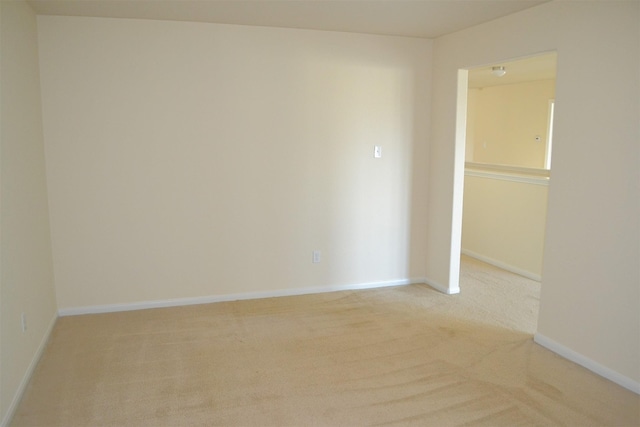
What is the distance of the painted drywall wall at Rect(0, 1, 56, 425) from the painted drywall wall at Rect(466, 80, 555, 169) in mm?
6488

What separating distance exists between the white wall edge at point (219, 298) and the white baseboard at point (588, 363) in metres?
1.58

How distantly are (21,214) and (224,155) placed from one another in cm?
159

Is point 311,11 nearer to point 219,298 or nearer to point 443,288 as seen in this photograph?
point 219,298

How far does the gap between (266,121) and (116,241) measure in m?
1.56

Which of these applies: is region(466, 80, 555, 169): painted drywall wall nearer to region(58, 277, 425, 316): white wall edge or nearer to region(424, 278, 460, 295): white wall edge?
region(424, 278, 460, 295): white wall edge

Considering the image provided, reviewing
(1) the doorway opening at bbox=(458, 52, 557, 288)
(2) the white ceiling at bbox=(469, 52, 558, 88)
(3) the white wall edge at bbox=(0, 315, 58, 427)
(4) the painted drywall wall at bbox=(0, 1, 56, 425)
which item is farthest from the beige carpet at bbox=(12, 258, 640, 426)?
(2) the white ceiling at bbox=(469, 52, 558, 88)

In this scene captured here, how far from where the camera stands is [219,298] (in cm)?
431

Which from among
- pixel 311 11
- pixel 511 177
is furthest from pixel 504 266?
pixel 311 11

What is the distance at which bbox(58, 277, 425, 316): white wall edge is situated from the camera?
157 inches

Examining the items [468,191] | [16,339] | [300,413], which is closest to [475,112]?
[468,191]

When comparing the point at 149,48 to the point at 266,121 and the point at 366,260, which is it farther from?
the point at 366,260

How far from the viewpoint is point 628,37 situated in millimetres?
2715

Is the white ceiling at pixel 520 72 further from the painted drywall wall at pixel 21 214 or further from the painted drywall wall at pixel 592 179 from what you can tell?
the painted drywall wall at pixel 21 214

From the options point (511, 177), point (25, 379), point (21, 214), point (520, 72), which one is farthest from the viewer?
point (520, 72)
